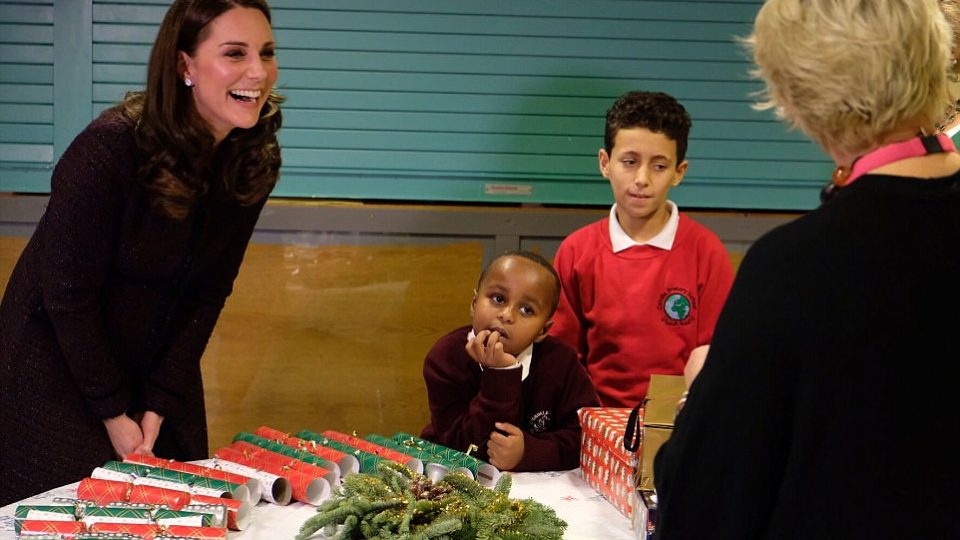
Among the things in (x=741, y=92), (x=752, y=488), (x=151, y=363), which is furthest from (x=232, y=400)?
(x=752, y=488)

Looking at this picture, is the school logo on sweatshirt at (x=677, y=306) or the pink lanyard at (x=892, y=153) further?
the school logo on sweatshirt at (x=677, y=306)

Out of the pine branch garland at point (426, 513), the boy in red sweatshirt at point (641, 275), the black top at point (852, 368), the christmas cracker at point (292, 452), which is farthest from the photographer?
the boy in red sweatshirt at point (641, 275)

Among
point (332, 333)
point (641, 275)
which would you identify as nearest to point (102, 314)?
point (332, 333)

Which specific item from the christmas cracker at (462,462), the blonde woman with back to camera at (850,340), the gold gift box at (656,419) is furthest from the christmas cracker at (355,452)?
the blonde woman with back to camera at (850,340)

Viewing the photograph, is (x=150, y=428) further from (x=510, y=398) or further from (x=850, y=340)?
(x=850, y=340)

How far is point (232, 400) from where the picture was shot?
4.14m

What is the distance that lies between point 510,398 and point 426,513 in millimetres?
700

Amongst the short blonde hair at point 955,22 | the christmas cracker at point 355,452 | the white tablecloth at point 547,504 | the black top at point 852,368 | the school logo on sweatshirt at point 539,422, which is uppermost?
the short blonde hair at point 955,22

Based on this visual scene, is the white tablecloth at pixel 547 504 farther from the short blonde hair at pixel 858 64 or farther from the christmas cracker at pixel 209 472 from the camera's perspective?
the short blonde hair at pixel 858 64

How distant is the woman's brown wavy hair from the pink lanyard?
1.75 m

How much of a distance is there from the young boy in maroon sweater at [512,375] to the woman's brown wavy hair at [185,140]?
65 centimetres

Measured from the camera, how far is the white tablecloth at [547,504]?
7.04 ft

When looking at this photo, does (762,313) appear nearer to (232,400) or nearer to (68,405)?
(68,405)

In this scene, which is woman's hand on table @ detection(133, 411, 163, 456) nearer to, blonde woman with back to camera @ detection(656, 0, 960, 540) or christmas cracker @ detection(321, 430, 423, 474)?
christmas cracker @ detection(321, 430, 423, 474)
